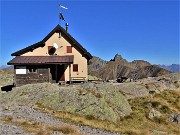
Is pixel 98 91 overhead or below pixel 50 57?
below

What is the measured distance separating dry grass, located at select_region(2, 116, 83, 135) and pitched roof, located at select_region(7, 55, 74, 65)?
24626mm

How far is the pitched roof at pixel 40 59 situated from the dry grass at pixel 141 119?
528 inches

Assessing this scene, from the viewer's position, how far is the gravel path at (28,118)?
2098 centimetres

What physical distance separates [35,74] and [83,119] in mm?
20416

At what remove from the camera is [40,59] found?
50.1 m

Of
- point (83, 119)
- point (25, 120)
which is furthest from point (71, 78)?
point (25, 120)

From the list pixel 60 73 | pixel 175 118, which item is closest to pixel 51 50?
pixel 60 73

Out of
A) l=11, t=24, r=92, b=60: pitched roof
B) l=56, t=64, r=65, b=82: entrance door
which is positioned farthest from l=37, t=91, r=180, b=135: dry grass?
l=56, t=64, r=65, b=82: entrance door

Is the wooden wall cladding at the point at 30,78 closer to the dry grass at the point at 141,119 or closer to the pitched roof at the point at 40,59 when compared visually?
the pitched roof at the point at 40,59

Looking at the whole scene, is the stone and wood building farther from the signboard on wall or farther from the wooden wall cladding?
the wooden wall cladding

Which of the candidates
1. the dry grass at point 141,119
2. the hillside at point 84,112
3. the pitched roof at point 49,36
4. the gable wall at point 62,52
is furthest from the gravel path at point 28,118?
the pitched roof at point 49,36

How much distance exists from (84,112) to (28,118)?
754cm

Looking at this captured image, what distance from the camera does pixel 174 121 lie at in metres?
37.5

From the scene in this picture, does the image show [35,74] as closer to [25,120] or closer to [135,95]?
[135,95]
